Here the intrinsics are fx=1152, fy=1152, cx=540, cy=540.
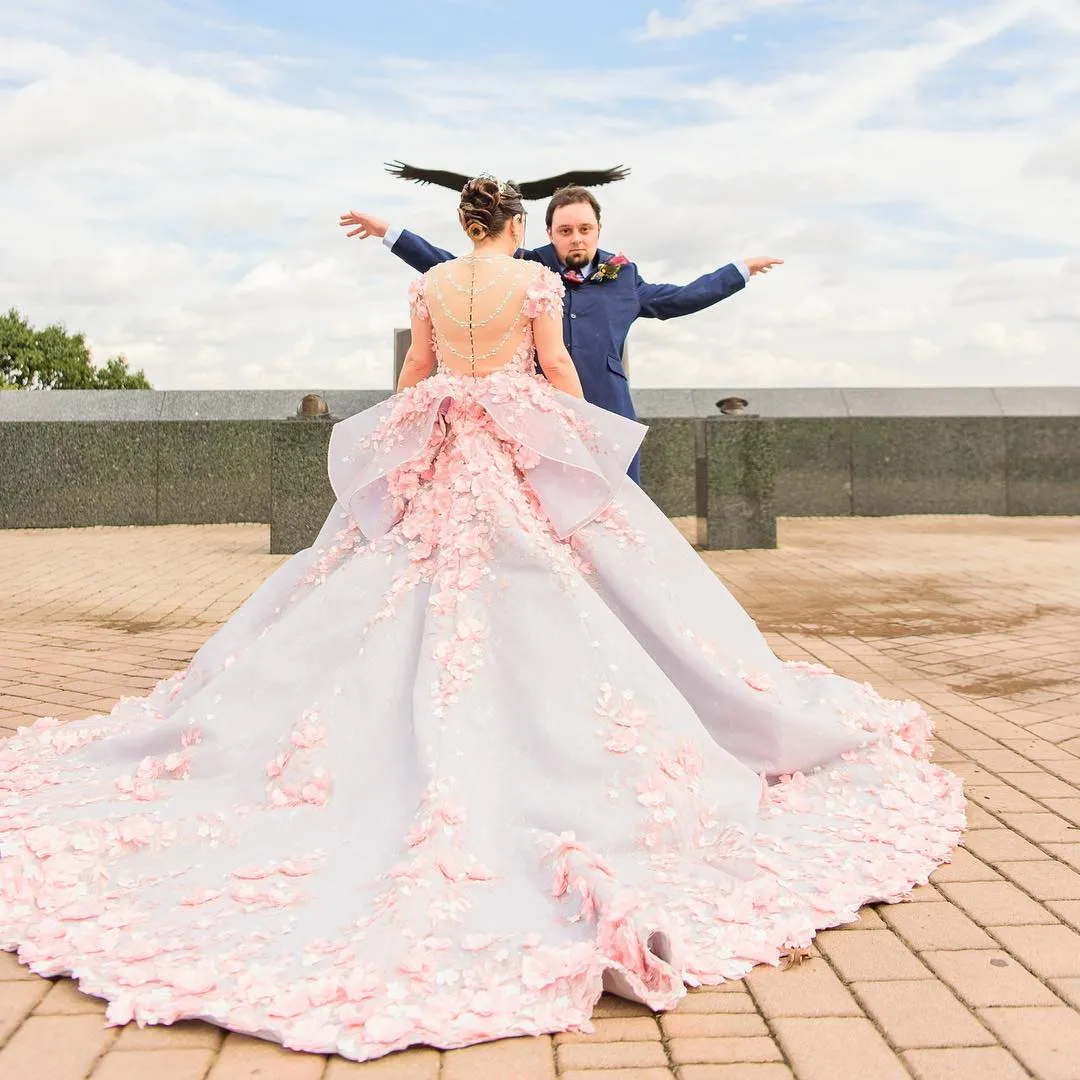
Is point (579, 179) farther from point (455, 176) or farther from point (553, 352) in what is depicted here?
point (553, 352)

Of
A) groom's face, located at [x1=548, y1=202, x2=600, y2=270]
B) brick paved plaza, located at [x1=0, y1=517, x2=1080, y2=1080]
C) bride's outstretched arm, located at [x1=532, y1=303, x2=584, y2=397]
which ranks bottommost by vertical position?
brick paved plaza, located at [x1=0, y1=517, x2=1080, y2=1080]

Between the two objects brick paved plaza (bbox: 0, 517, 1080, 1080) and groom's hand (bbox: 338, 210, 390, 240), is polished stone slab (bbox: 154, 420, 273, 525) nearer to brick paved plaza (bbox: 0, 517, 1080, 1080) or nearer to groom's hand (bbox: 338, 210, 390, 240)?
brick paved plaza (bbox: 0, 517, 1080, 1080)

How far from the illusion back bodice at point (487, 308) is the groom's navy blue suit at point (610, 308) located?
1557mm

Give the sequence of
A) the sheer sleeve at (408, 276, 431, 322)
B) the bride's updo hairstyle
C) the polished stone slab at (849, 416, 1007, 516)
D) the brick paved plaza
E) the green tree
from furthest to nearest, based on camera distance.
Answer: the green tree, the polished stone slab at (849, 416, 1007, 516), the sheer sleeve at (408, 276, 431, 322), the bride's updo hairstyle, the brick paved plaza

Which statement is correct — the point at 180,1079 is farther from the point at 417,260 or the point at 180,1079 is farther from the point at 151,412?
the point at 151,412

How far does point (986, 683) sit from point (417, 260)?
3556 mm

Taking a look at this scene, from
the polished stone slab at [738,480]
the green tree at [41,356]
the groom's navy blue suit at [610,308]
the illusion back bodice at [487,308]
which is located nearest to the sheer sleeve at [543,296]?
the illusion back bodice at [487,308]

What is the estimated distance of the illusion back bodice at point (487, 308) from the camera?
3.86 metres

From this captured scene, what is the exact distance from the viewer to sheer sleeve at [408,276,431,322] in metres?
3.99

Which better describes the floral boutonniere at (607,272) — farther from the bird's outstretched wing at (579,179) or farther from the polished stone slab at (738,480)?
the polished stone slab at (738,480)

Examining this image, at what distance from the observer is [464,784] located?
3189 millimetres

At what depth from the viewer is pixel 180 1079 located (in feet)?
7.50

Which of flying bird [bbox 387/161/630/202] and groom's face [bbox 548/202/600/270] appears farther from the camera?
flying bird [bbox 387/161/630/202]

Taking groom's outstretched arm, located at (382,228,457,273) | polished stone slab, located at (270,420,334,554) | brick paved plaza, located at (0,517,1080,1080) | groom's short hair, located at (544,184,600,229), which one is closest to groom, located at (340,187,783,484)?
groom's short hair, located at (544,184,600,229)
